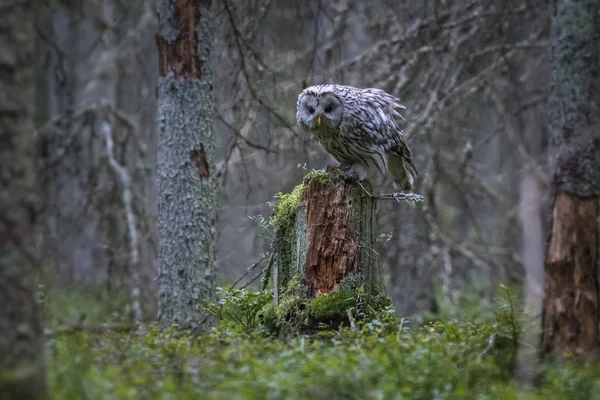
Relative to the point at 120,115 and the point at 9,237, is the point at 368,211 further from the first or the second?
the point at 120,115

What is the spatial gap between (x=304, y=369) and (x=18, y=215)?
171cm

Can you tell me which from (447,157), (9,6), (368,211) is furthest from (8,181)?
(447,157)

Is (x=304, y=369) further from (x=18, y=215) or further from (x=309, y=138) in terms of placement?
(x=309, y=138)

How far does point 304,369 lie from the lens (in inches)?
147

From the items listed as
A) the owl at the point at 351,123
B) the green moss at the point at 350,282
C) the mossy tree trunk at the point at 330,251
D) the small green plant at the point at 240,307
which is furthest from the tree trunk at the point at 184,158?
the green moss at the point at 350,282

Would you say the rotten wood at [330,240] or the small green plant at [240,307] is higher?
the rotten wood at [330,240]

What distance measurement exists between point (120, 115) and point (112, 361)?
625cm

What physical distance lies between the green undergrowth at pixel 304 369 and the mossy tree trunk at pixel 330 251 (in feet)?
0.70

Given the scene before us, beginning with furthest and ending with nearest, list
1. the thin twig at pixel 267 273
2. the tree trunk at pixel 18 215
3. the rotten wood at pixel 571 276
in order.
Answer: the rotten wood at pixel 571 276
the thin twig at pixel 267 273
the tree trunk at pixel 18 215

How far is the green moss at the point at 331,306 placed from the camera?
18.7 feet

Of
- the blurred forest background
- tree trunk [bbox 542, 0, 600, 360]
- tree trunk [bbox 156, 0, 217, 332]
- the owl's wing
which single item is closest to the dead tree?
the blurred forest background

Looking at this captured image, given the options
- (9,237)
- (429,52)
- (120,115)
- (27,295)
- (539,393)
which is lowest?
(539,393)

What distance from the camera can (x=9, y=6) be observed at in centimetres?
311

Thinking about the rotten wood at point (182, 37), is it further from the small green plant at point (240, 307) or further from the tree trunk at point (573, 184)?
the tree trunk at point (573, 184)
